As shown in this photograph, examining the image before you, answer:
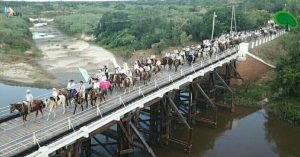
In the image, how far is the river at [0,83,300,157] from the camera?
27688mm

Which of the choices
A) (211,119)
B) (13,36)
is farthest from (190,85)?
(13,36)

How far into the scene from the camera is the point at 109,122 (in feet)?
67.9

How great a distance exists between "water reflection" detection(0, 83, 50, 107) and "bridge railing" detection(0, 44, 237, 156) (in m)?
18.6

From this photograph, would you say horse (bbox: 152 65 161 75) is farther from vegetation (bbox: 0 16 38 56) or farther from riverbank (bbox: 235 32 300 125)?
vegetation (bbox: 0 16 38 56)

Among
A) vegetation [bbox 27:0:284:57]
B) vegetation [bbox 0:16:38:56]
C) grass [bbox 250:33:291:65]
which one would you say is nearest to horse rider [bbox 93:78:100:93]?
grass [bbox 250:33:291:65]

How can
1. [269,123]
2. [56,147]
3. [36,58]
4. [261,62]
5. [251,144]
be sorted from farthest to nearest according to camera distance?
[36,58]
[261,62]
[269,123]
[251,144]
[56,147]

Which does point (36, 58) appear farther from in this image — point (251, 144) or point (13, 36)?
point (251, 144)

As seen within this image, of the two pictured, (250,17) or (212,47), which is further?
(250,17)

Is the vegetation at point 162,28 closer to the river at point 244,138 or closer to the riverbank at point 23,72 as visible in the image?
the riverbank at point 23,72

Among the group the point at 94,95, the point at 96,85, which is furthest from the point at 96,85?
the point at 94,95

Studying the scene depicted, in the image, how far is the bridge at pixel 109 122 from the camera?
17.0 m

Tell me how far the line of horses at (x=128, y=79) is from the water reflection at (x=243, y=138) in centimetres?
516

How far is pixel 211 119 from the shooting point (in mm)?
34469

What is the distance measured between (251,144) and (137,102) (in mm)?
10694
